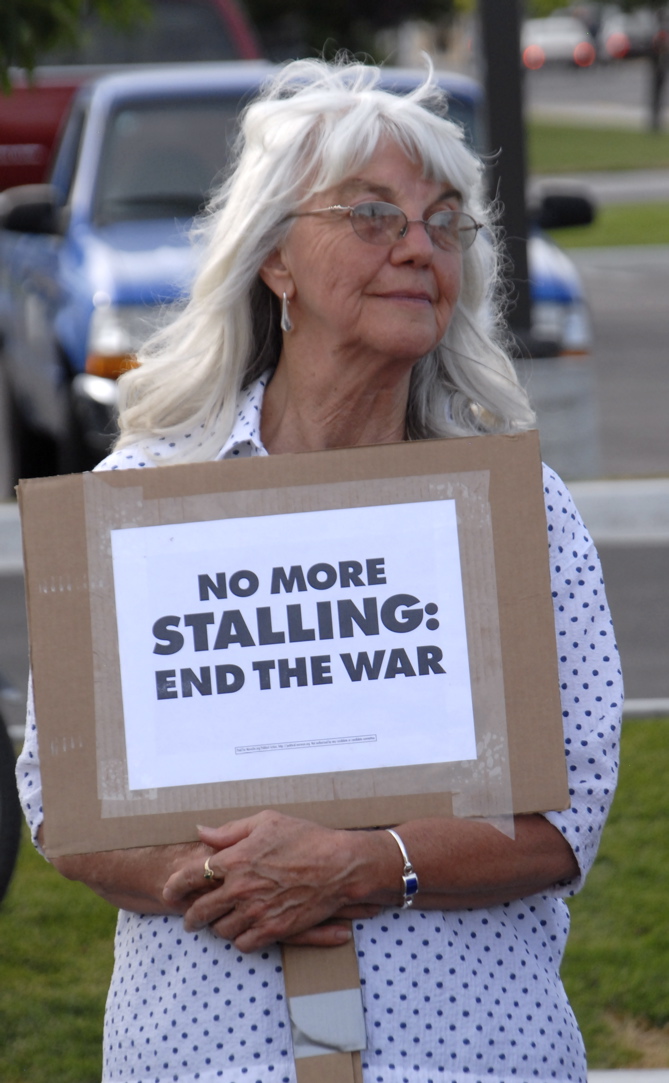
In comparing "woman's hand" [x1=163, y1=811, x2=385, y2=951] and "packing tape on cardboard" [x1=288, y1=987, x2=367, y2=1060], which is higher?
"woman's hand" [x1=163, y1=811, x2=385, y2=951]

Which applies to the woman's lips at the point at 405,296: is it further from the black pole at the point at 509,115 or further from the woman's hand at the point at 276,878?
the black pole at the point at 509,115

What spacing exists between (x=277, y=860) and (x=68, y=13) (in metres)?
4.01

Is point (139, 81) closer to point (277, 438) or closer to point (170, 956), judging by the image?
point (277, 438)

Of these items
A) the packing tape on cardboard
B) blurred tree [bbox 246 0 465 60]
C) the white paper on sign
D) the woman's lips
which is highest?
blurred tree [bbox 246 0 465 60]

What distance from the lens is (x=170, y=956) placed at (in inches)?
79.1

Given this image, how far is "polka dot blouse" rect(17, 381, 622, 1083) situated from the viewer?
194 cm

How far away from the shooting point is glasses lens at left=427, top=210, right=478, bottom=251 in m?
2.21

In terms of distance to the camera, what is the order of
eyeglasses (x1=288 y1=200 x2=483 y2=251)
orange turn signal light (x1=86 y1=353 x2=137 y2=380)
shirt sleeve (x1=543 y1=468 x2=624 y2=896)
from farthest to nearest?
orange turn signal light (x1=86 y1=353 x2=137 y2=380)
eyeglasses (x1=288 y1=200 x2=483 y2=251)
shirt sleeve (x1=543 y1=468 x2=624 y2=896)

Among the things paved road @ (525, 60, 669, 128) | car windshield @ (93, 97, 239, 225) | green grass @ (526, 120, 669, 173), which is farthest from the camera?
paved road @ (525, 60, 669, 128)

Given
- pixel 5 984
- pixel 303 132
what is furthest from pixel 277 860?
pixel 5 984

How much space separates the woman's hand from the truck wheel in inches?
69.5

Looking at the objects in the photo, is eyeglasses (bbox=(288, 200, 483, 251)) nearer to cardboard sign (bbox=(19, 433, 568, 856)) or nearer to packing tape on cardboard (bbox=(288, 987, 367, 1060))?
cardboard sign (bbox=(19, 433, 568, 856))

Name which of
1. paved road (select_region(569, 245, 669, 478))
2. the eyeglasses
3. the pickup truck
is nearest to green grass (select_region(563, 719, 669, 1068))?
the eyeglasses

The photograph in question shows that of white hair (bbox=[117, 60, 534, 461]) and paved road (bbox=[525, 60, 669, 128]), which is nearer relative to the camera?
white hair (bbox=[117, 60, 534, 461])
